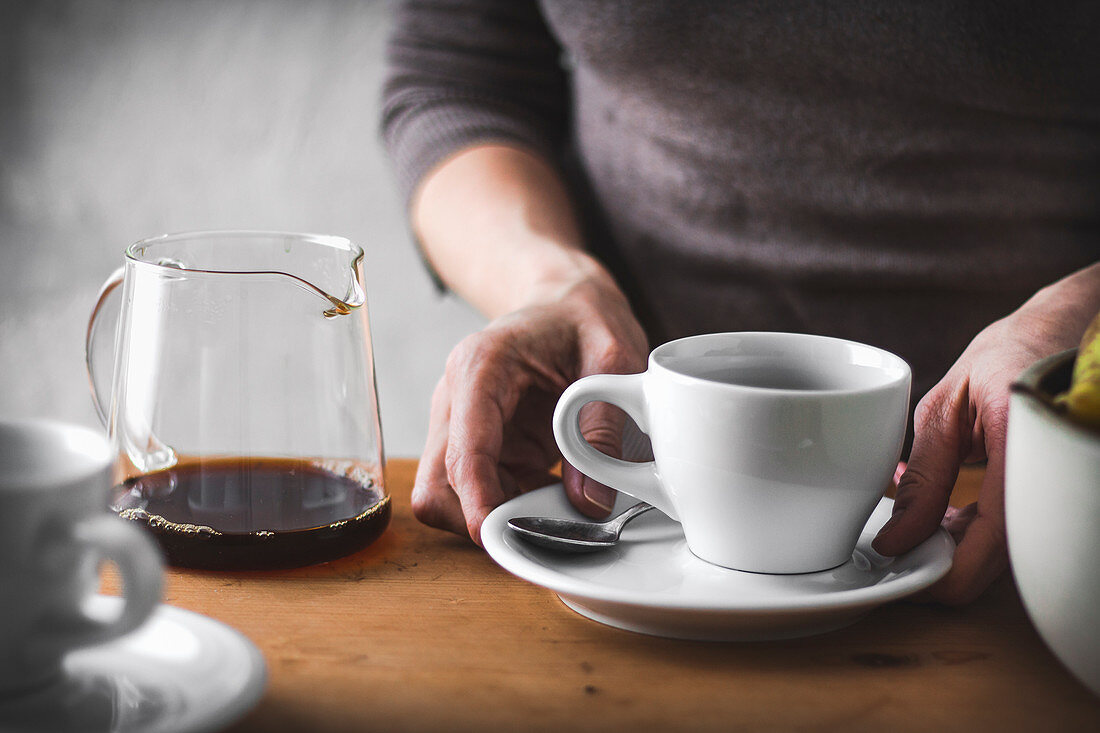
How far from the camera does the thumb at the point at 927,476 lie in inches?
17.7

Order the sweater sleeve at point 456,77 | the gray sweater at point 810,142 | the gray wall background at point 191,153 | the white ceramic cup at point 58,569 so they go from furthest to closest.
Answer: the gray wall background at point 191,153 < the sweater sleeve at point 456,77 < the gray sweater at point 810,142 < the white ceramic cup at point 58,569

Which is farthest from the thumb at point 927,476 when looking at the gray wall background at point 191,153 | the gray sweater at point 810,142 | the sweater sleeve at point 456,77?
the gray wall background at point 191,153

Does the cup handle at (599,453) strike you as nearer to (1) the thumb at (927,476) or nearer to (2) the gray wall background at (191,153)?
(1) the thumb at (927,476)

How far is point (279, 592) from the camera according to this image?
1.49 ft

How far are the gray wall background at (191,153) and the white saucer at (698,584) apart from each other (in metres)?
1.23

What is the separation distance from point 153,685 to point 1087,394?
325 millimetres

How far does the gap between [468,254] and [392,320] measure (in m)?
0.94

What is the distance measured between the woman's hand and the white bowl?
0.27ft

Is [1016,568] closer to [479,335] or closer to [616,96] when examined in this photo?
[479,335]

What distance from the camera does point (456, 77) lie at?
958 mm

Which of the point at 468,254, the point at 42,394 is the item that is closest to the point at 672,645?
the point at 468,254

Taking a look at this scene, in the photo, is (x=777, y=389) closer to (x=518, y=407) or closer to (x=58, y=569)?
(x=518, y=407)

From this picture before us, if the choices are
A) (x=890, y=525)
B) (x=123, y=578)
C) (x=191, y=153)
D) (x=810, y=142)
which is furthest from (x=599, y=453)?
(x=191, y=153)

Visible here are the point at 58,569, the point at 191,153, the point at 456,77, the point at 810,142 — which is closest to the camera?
the point at 58,569
